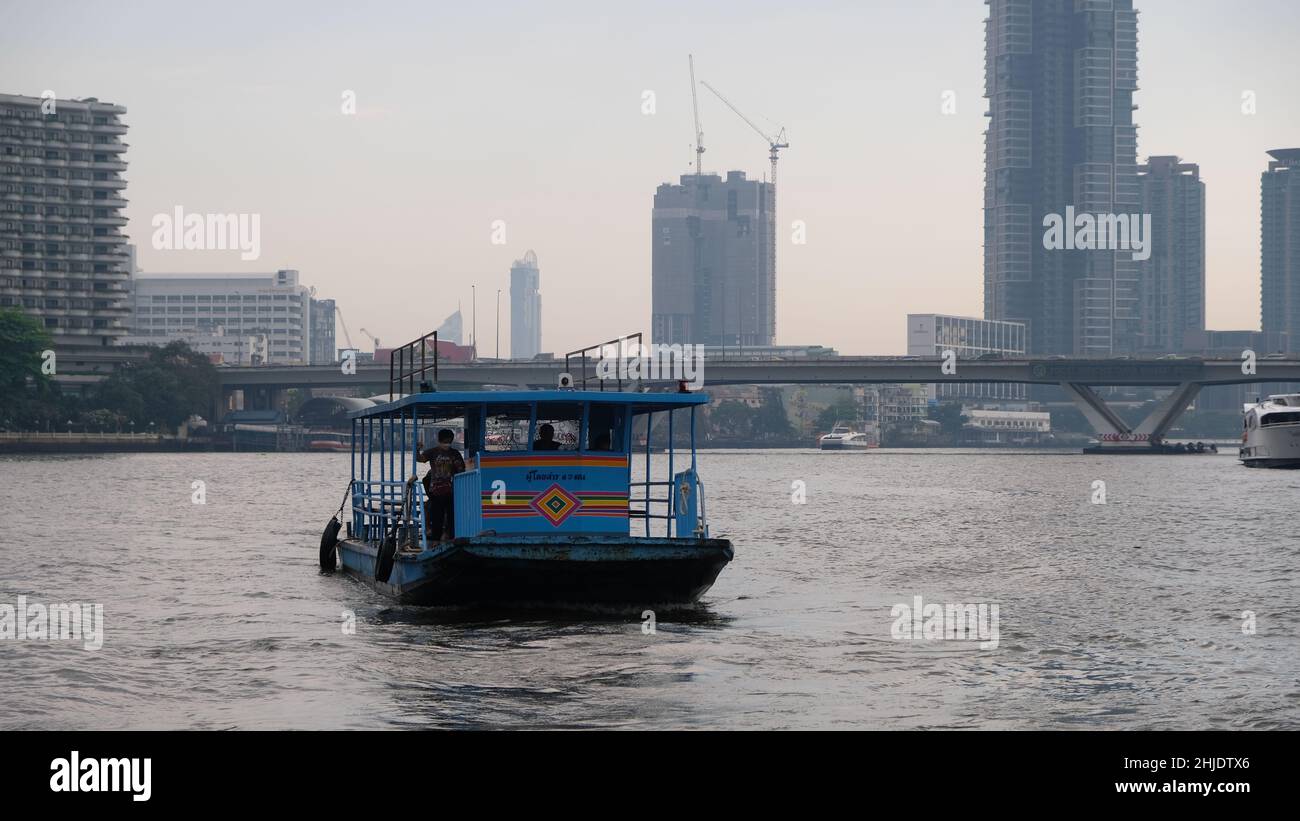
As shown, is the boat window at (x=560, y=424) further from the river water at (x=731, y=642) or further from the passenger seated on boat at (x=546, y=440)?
the river water at (x=731, y=642)

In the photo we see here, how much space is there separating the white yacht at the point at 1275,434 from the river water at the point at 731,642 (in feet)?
185

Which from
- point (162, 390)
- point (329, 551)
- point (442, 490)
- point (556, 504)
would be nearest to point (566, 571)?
point (556, 504)

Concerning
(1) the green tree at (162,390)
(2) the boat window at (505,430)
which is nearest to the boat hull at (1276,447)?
(2) the boat window at (505,430)

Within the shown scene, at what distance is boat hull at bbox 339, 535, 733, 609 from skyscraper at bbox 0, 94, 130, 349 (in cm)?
17359

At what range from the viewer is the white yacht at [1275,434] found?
103312mm

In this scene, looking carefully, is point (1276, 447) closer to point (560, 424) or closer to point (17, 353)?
point (560, 424)

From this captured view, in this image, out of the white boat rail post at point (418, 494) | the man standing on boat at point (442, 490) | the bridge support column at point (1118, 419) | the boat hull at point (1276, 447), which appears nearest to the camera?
the white boat rail post at point (418, 494)

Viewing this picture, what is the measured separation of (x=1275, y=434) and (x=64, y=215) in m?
143

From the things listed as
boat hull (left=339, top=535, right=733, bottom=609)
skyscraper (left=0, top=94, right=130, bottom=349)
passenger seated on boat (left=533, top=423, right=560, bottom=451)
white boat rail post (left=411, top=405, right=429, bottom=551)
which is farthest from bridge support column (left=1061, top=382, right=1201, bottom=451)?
passenger seated on boat (left=533, top=423, right=560, bottom=451)

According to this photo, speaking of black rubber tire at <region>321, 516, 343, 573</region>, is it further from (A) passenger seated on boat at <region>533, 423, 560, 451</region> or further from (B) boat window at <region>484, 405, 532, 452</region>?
(A) passenger seated on boat at <region>533, 423, 560, 451</region>

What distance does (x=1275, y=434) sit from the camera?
104 metres

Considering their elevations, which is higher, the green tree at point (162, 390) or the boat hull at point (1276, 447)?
the green tree at point (162, 390)

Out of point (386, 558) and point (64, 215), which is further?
point (64, 215)
